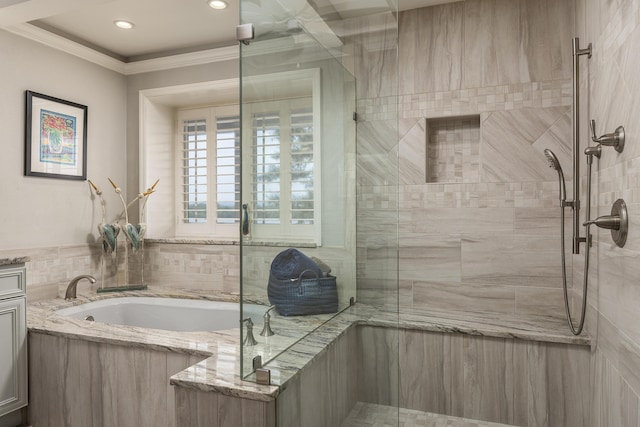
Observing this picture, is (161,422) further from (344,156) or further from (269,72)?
(269,72)

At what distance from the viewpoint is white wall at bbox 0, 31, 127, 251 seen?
2752 mm

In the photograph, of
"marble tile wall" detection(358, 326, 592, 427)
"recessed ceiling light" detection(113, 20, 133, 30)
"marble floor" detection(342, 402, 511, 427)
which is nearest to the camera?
"marble floor" detection(342, 402, 511, 427)

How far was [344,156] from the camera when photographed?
1612mm

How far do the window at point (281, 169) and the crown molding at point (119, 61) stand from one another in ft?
6.63

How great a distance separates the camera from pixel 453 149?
274 centimetres

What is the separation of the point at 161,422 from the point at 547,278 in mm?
2120

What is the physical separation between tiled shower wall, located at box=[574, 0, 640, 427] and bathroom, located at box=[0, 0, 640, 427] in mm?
16

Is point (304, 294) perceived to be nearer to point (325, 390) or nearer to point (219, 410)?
point (325, 390)

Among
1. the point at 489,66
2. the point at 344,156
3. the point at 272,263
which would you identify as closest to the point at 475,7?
the point at 489,66

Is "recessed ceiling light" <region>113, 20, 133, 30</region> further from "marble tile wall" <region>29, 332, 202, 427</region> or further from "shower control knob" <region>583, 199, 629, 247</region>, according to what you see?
"shower control knob" <region>583, 199, 629, 247</region>

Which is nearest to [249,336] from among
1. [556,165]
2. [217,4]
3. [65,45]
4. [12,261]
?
[12,261]

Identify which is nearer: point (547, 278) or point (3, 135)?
point (547, 278)

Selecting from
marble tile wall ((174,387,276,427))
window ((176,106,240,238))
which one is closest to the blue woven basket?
marble tile wall ((174,387,276,427))

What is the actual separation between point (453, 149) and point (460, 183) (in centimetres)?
25
